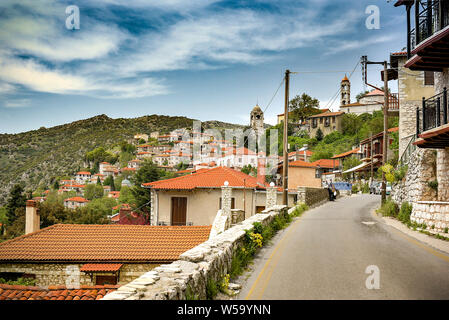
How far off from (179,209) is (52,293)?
20740mm

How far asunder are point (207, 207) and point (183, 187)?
2618 mm

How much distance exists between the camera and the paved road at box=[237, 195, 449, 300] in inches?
242

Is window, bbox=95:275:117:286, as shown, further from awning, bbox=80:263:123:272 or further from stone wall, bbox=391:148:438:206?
stone wall, bbox=391:148:438:206

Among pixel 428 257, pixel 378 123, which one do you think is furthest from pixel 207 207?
pixel 378 123

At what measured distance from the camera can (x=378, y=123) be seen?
7575 cm

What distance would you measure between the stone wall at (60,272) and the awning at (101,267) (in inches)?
10.3

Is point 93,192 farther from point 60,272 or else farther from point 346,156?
point 60,272

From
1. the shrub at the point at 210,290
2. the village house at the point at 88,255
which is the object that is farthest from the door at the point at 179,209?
the shrub at the point at 210,290

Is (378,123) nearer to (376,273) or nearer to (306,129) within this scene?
(306,129)

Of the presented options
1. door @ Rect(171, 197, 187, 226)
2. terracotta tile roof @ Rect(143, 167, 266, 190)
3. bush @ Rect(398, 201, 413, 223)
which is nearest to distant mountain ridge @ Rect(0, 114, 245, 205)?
terracotta tile roof @ Rect(143, 167, 266, 190)

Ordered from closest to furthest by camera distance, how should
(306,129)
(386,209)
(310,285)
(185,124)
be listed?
1. (310,285)
2. (386,209)
3. (306,129)
4. (185,124)

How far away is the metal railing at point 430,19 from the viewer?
14.3m

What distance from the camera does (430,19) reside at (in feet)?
49.5

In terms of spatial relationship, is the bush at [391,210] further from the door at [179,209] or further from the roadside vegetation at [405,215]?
the door at [179,209]
